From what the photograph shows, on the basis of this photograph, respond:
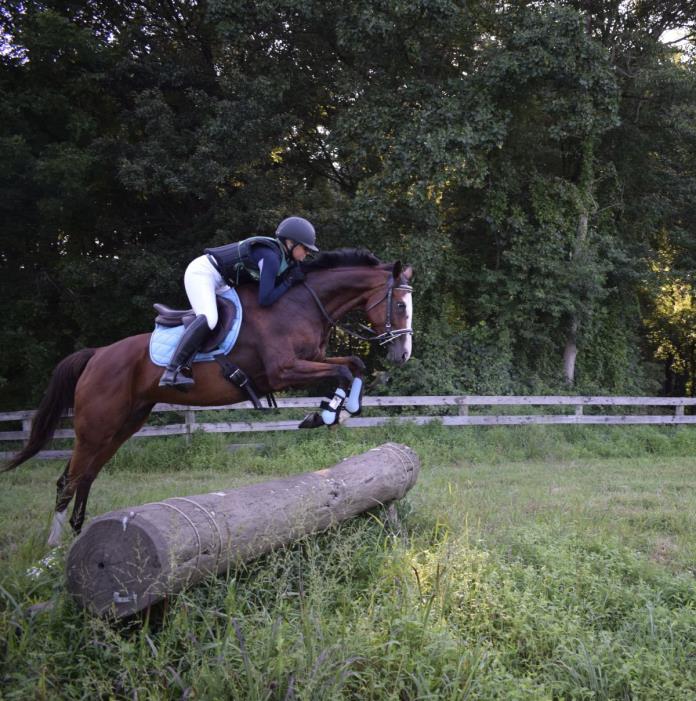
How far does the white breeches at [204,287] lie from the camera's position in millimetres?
5152

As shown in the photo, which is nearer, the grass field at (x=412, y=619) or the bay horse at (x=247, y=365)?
the grass field at (x=412, y=619)

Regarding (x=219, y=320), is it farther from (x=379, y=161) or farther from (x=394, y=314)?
(x=379, y=161)

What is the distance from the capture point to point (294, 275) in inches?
216

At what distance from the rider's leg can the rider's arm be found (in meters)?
0.41

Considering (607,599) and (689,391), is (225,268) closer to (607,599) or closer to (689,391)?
(607,599)

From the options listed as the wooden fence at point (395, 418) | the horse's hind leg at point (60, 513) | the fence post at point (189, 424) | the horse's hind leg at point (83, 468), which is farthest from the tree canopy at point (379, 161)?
the horse's hind leg at point (60, 513)

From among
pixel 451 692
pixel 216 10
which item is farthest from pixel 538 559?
pixel 216 10

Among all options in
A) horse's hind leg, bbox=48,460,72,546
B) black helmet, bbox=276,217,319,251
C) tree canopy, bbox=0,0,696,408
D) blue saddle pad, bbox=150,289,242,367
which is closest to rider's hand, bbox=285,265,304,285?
black helmet, bbox=276,217,319,251

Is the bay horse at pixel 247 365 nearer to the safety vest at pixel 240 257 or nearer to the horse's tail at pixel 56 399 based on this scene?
the horse's tail at pixel 56 399

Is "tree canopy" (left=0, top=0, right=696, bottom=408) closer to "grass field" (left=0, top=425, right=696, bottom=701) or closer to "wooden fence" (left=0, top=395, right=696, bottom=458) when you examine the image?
"wooden fence" (left=0, top=395, right=696, bottom=458)

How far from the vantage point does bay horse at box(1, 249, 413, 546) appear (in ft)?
17.0

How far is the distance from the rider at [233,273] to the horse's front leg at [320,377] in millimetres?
634

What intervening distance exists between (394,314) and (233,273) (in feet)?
4.84

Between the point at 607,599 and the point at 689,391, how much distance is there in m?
30.0
